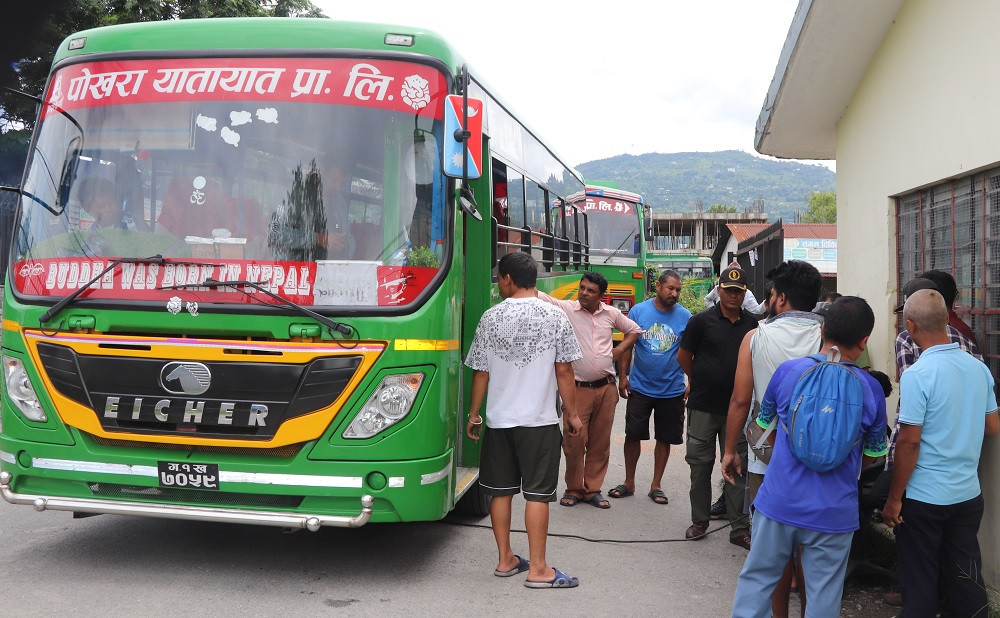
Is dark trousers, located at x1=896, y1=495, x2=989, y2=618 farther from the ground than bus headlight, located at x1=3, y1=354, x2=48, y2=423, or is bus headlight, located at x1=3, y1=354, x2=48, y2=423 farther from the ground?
bus headlight, located at x1=3, y1=354, x2=48, y2=423

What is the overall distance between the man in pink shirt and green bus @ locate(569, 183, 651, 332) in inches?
432

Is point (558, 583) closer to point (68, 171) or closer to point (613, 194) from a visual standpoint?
point (68, 171)

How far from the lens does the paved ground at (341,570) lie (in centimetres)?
471

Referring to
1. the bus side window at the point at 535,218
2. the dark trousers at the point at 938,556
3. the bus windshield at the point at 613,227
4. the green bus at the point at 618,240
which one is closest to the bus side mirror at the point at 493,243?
the bus side window at the point at 535,218

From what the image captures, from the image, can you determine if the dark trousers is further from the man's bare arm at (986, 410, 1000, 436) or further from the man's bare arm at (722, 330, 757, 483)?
the man's bare arm at (722, 330, 757, 483)

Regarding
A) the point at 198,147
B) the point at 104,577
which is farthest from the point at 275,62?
the point at 104,577

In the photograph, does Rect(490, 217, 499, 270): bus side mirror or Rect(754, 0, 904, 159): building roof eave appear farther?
Rect(754, 0, 904, 159): building roof eave

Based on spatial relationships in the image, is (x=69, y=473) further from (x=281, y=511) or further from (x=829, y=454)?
(x=829, y=454)

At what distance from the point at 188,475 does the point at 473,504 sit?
2463 millimetres

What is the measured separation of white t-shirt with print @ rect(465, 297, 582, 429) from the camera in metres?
5.26

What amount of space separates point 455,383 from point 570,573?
139cm

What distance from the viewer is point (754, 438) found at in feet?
15.4

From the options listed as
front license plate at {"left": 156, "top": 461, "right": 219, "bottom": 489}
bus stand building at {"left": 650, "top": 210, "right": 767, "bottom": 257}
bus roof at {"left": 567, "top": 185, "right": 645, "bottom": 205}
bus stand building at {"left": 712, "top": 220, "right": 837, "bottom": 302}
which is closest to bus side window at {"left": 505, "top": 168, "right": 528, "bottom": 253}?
front license plate at {"left": 156, "top": 461, "right": 219, "bottom": 489}

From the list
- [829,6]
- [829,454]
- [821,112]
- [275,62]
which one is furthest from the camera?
[821,112]
